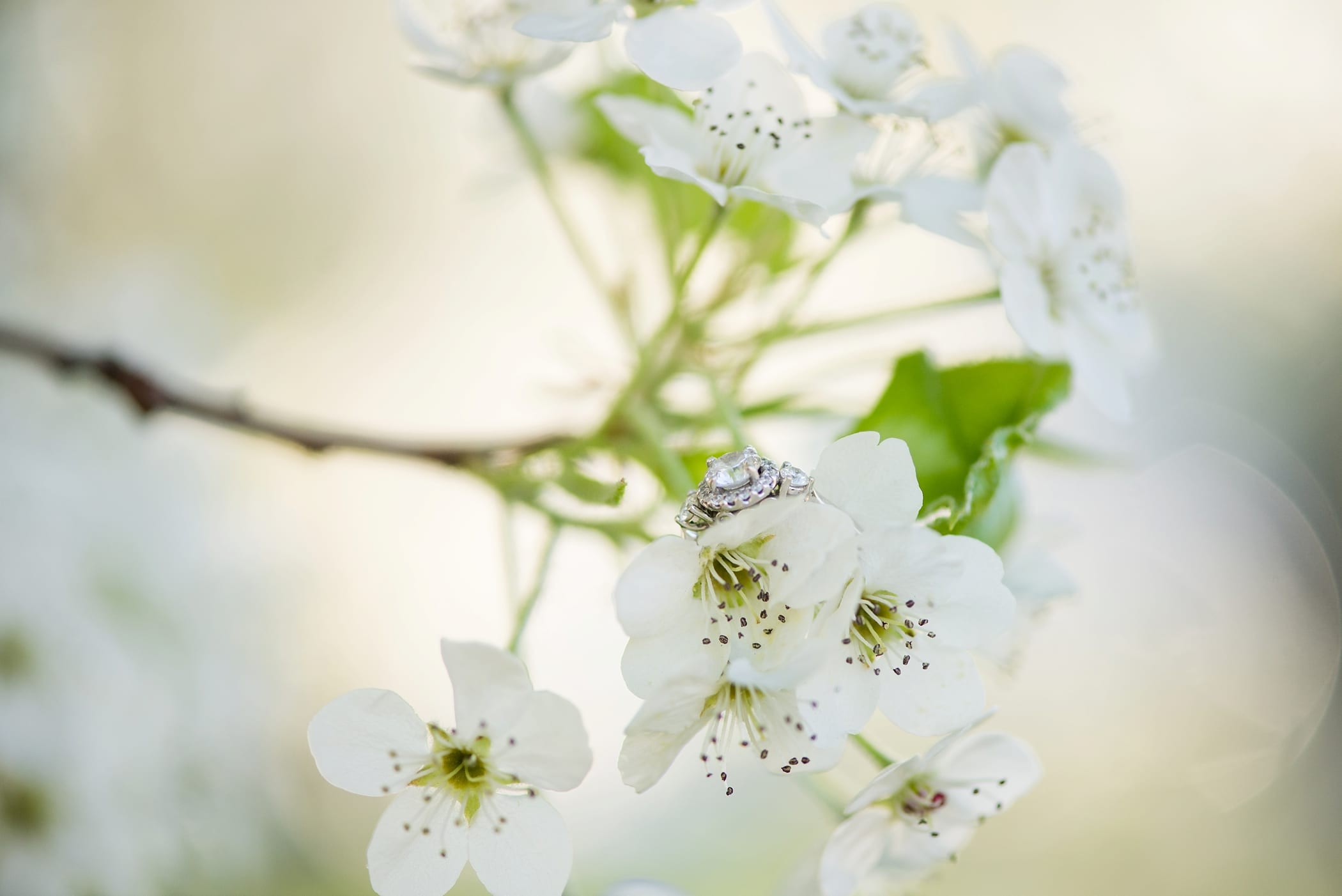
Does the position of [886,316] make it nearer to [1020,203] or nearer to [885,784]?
[1020,203]

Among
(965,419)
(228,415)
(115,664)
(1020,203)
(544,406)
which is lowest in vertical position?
(115,664)

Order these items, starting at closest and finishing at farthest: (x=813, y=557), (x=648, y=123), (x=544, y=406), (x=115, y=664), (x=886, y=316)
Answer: (x=813, y=557), (x=648, y=123), (x=886, y=316), (x=115, y=664), (x=544, y=406)

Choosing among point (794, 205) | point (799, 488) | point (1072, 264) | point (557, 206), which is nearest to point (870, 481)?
point (799, 488)

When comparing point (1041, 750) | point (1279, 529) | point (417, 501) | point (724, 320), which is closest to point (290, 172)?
point (417, 501)

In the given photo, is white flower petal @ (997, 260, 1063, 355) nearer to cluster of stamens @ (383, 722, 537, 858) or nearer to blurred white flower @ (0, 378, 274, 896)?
cluster of stamens @ (383, 722, 537, 858)

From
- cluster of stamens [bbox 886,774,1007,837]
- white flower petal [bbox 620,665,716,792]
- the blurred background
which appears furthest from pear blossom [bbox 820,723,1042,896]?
the blurred background

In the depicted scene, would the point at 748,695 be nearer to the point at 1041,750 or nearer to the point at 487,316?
the point at 487,316

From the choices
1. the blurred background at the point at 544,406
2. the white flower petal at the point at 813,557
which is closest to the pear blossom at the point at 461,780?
the white flower petal at the point at 813,557
